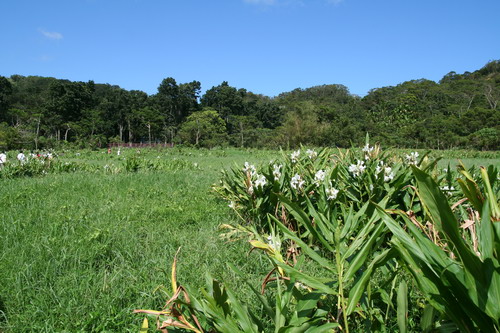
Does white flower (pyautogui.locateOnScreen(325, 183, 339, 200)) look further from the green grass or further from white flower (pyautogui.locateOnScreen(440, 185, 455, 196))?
white flower (pyautogui.locateOnScreen(440, 185, 455, 196))

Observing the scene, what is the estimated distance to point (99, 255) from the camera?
90.0 inches

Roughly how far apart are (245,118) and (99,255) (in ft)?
170

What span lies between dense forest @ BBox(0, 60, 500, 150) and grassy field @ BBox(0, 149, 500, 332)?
20355 mm

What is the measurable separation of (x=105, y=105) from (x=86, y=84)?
22.7 ft

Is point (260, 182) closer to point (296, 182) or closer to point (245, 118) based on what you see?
point (296, 182)

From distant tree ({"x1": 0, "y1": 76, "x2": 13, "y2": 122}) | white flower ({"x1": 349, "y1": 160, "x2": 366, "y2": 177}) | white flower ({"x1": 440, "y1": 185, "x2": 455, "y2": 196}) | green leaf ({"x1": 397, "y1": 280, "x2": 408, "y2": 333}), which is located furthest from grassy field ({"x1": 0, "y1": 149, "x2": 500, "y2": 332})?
distant tree ({"x1": 0, "y1": 76, "x2": 13, "y2": 122})

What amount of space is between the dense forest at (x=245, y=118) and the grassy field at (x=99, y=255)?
20355 millimetres

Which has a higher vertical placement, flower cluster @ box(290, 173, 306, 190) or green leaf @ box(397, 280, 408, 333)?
Result: flower cluster @ box(290, 173, 306, 190)

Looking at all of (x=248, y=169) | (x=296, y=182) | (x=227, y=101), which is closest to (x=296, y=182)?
(x=296, y=182)

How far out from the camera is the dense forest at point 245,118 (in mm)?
32094

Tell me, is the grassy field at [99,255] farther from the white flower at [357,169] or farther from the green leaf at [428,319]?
the green leaf at [428,319]

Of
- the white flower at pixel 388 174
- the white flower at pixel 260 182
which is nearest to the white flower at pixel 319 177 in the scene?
the white flower at pixel 388 174

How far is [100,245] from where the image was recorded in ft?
7.64

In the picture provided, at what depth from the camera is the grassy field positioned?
1.65 meters
